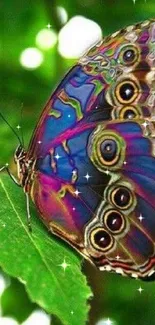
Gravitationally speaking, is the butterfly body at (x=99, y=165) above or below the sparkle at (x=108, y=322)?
above

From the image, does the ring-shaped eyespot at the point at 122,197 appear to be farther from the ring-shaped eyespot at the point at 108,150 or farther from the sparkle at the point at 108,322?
the sparkle at the point at 108,322

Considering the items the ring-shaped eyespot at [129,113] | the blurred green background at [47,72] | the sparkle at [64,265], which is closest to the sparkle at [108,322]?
the blurred green background at [47,72]

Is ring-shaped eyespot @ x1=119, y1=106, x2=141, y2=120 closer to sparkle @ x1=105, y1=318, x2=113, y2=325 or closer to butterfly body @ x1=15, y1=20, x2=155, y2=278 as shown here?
butterfly body @ x1=15, y1=20, x2=155, y2=278

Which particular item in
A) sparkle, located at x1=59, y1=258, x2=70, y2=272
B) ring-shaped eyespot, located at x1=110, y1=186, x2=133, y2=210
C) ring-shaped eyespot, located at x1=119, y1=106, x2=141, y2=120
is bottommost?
sparkle, located at x1=59, y1=258, x2=70, y2=272

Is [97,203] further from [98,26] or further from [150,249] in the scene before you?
[98,26]

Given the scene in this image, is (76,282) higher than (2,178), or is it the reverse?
(2,178)

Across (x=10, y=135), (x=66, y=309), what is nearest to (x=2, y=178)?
(x=10, y=135)

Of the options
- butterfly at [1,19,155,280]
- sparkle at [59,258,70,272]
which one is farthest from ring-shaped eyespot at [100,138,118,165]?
sparkle at [59,258,70,272]
